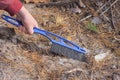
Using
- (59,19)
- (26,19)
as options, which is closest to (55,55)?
(59,19)

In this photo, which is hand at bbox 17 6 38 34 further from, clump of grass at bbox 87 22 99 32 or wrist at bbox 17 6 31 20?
clump of grass at bbox 87 22 99 32

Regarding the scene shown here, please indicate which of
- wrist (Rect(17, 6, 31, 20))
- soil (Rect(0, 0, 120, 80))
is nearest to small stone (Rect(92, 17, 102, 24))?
soil (Rect(0, 0, 120, 80))

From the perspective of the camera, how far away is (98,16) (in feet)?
11.2

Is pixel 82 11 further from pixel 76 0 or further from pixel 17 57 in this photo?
pixel 17 57

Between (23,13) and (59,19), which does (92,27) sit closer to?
(59,19)

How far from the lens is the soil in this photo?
105 inches

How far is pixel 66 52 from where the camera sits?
2.82 metres

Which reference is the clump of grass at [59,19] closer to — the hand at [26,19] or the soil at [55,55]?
the soil at [55,55]

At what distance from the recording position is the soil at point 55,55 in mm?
2656

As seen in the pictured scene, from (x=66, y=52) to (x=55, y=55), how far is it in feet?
0.33

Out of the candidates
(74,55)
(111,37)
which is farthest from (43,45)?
(111,37)

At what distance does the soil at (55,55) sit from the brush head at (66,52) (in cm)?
4

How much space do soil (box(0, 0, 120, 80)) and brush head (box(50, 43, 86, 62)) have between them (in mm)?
36

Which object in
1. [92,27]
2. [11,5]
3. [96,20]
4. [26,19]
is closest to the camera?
[11,5]
